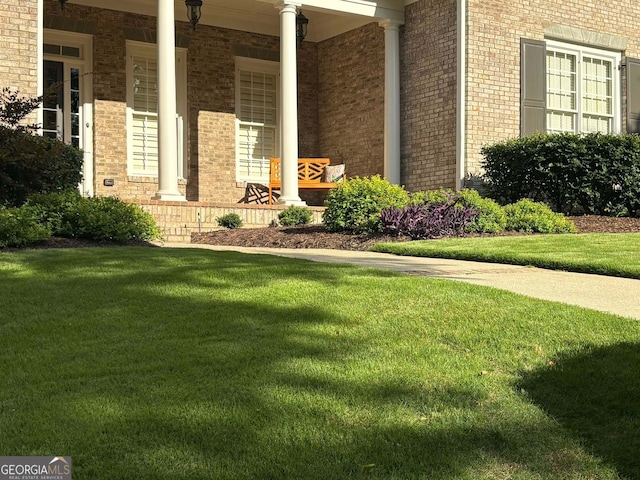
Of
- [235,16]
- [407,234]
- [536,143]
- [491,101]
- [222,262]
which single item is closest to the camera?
[222,262]

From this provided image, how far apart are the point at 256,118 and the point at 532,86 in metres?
5.72

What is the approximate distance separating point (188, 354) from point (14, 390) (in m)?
0.85

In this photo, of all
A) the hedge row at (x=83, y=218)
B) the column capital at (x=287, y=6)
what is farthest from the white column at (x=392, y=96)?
the hedge row at (x=83, y=218)

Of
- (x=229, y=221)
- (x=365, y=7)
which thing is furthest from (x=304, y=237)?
(x=365, y=7)

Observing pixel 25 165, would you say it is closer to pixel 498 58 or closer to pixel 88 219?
pixel 88 219

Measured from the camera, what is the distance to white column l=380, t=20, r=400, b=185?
604 inches

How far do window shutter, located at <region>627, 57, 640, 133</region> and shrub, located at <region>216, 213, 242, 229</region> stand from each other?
28.6 feet

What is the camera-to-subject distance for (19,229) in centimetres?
801

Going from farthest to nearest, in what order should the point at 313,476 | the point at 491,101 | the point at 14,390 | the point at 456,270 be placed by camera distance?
the point at 491,101 → the point at 456,270 → the point at 14,390 → the point at 313,476

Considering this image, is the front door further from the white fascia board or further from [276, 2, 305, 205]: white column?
the white fascia board

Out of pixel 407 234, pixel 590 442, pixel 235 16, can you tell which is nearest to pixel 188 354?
pixel 590 442

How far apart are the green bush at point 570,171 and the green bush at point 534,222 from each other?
5.72ft

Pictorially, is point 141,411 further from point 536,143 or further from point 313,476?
point 536,143

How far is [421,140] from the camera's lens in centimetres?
1513
